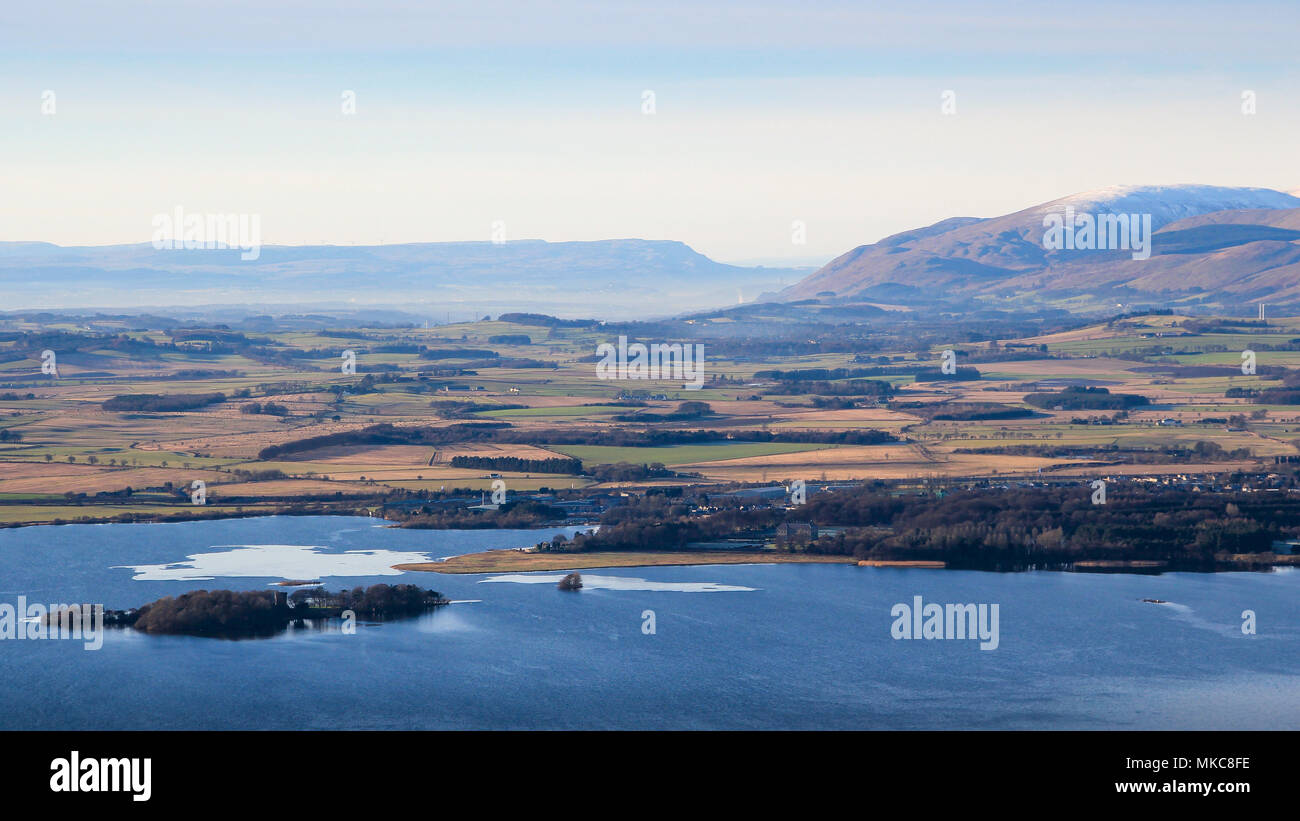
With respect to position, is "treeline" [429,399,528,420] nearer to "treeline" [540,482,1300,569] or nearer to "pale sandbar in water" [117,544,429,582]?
"treeline" [540,482,1300,569]

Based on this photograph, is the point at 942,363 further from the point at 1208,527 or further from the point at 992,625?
the point at 992,625

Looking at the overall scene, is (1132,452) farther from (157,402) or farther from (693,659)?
(157,402)

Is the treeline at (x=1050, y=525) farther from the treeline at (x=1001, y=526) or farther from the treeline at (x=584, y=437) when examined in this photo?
the treeline at (x=584, y=437)

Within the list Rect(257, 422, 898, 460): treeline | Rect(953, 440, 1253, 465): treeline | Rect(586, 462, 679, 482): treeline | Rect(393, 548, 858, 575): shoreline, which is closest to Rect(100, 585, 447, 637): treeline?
Rect(393, 548, 858, 575): shoreline

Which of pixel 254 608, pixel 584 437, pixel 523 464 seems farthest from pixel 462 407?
pixel 254 608

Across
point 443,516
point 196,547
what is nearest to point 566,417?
point 443,516
